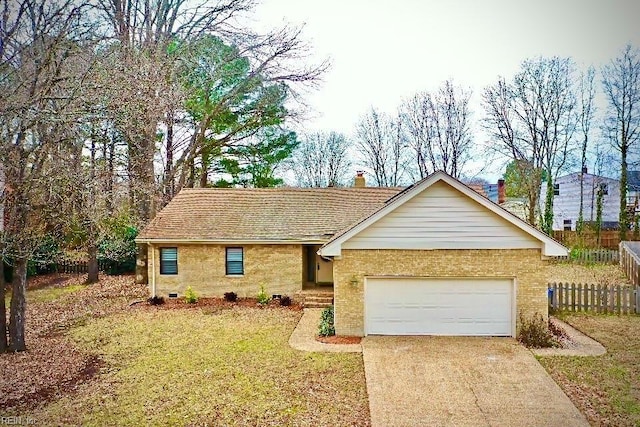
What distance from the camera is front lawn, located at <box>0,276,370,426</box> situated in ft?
27.8

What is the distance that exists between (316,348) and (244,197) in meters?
11.3

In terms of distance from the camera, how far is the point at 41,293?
830 inches

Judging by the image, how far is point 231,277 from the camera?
1939 centimetres

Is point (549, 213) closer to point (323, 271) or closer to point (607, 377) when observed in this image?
point (323, 271)

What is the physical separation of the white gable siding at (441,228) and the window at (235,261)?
23.8 feet

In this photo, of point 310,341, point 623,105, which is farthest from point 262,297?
point 623,105

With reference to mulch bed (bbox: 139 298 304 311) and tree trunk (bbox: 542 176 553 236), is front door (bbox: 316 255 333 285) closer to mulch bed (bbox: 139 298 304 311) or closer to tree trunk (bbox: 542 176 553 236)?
mulch bed (bbox: 139 298 304 311)

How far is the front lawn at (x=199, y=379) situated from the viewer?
27.8ft

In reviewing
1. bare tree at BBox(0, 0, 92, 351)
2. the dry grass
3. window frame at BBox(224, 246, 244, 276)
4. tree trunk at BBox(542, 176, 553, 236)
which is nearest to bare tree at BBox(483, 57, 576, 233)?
tree trunk at BBox(542, 176, 553, 236)

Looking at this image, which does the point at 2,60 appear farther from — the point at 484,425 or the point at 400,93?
the point at 400,93

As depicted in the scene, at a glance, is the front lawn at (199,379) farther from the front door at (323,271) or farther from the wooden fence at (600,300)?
the wooden fence at (600,300)

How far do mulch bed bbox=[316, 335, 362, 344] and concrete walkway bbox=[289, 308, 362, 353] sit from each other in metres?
0.21

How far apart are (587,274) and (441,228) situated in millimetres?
16742

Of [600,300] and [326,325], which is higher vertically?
[600,300]
